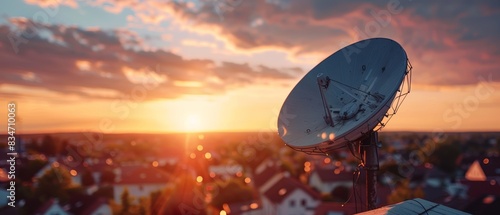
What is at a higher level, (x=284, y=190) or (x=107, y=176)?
(x=107, y=176)

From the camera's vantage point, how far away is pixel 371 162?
13492mm

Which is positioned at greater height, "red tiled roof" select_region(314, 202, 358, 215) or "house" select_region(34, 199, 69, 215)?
"house" select_region(34, 199, 69, 215)

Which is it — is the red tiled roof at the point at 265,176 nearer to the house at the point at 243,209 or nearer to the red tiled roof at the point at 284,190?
the red tiled roof at the point at 284,190

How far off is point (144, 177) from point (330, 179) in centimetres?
2891

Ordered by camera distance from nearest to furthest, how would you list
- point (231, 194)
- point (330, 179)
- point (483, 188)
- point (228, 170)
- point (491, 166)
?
1. point (483, 188)
2. point (231, 194)
3. point (330, 179)
4. point (491, 166)
5. point (228, 170)

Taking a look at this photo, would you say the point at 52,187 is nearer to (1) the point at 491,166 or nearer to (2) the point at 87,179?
(2) the point at 87,179

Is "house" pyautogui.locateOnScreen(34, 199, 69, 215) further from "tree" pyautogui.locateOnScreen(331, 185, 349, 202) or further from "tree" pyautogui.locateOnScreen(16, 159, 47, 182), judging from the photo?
"tree" pyautogui.locateOnScreen(331, 185, 349, 202)

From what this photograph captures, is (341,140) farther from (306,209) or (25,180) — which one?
(25,180)

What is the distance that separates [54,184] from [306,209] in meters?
33.5

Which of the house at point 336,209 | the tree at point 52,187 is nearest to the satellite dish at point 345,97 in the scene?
the house at point 336,209

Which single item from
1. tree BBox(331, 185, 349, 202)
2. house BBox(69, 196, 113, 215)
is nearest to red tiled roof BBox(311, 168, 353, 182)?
tree BBox(331, 185, 349, 202)

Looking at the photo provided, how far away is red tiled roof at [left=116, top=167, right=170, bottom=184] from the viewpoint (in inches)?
2469

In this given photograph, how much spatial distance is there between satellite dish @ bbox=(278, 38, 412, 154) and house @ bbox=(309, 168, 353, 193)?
49.2m

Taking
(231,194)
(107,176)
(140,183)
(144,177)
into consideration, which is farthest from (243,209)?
(107,176)
